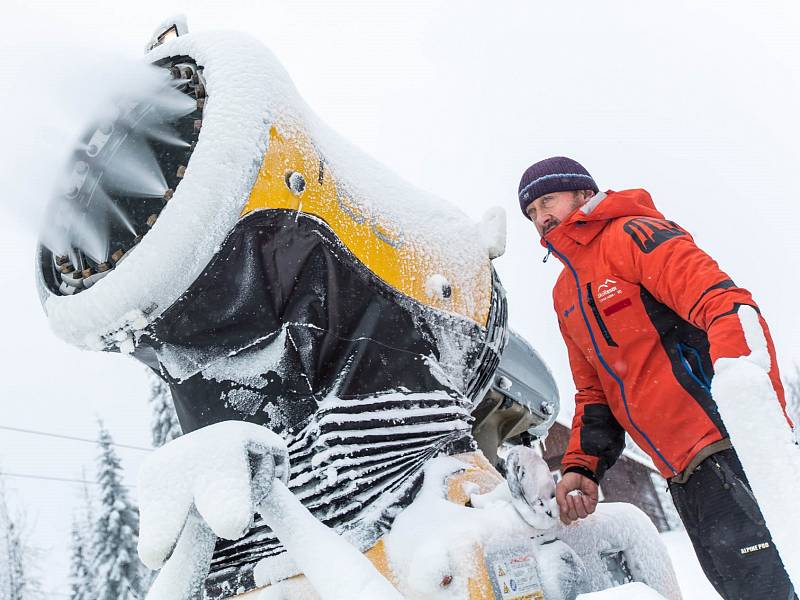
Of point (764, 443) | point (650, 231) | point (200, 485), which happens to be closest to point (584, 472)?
point (650, 231)

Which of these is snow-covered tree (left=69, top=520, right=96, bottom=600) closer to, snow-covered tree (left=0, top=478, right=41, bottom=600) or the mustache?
snow-covered tree (left=0, top=478, right=41, bottom=600)

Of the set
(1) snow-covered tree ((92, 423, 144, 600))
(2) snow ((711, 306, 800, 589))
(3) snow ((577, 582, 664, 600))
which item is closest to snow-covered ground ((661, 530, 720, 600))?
(3) snow ((577, 582, 664, 600))

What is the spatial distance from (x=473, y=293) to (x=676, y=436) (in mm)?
792

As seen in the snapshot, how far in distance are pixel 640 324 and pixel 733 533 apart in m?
0.64

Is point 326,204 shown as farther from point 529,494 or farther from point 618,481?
point 618,481

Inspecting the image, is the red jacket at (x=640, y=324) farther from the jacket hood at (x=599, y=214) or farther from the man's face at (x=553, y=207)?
the man's face at (x=553, y=207)

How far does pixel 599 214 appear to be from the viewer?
216 cm

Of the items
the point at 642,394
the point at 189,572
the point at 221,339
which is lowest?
the point at 189,572

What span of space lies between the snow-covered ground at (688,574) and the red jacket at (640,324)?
108 inches

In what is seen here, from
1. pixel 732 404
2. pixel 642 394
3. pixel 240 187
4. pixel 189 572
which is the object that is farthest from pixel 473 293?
pixel 189 572

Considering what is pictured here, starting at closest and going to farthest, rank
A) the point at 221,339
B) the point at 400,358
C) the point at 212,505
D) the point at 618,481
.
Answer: the point at 212,505, the point at 221,339, the point at 400,358, the point at 618,481

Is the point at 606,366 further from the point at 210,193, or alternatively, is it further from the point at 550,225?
the point at 210,193

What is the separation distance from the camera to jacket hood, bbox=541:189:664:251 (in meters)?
2.16

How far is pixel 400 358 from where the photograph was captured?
79.2 inches
